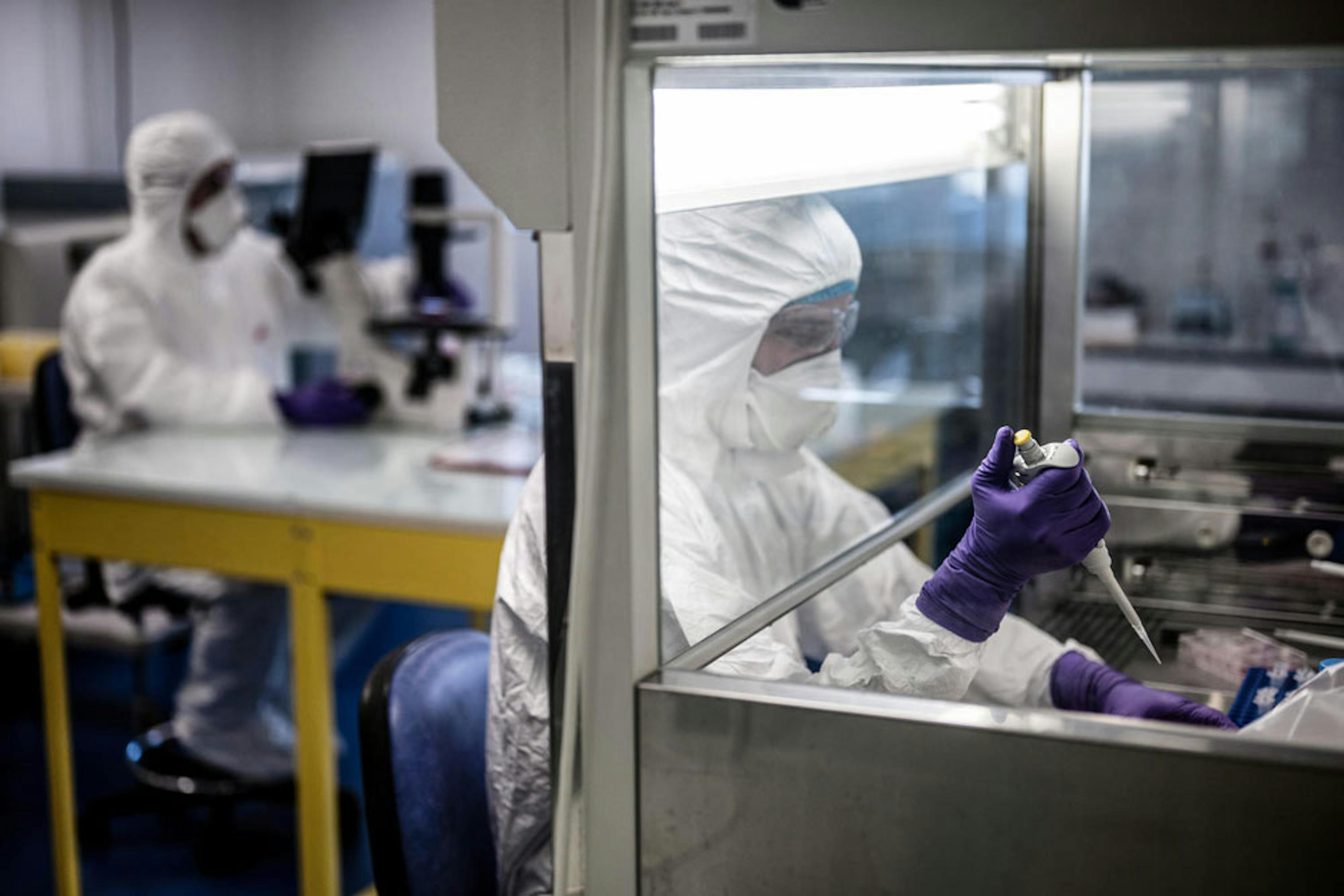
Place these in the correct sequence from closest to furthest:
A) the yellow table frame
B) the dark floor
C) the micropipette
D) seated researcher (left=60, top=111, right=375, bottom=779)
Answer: the micropipette
the yellow table frame
the dark floor
seated researcher (left=60, top=111, right=375, bottom=779)

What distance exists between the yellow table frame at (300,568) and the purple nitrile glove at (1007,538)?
117 cm

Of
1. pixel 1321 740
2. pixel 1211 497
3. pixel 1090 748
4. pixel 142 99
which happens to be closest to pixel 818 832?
pixel 1090 748

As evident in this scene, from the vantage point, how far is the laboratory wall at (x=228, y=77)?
5035mm

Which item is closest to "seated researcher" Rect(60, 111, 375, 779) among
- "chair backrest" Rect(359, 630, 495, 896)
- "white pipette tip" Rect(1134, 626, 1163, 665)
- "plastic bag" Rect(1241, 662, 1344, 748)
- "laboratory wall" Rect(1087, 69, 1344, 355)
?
"chair backrest" Rect(359, 630, 495, 896)

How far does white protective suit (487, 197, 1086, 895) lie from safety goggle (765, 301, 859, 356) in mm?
14

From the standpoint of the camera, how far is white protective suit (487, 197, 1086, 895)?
0.96 meters

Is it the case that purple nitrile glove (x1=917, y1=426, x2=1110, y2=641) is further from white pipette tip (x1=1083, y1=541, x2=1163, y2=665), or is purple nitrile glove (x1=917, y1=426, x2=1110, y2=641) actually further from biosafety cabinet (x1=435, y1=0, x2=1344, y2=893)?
biosafety cabinet (x1=435, y1=0, x2=1344, y2=893)

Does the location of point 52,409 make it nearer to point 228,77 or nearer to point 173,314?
point 173,314

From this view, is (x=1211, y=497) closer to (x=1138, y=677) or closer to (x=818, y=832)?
(x=1138, y=677)

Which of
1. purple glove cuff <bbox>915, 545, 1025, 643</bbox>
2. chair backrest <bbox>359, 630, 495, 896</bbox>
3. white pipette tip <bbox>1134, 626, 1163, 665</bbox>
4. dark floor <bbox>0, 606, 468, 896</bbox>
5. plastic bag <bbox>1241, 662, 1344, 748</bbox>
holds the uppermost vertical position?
purple glove cuff <bbox>915, 545, 1025, 643</bbox>

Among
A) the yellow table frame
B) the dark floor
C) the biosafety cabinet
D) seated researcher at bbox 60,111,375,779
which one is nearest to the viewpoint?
the biosafety cabinet

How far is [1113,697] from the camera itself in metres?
1.22

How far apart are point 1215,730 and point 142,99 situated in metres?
5.57

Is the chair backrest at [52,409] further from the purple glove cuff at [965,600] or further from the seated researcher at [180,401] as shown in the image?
the purple glove cuff at [965,600]
